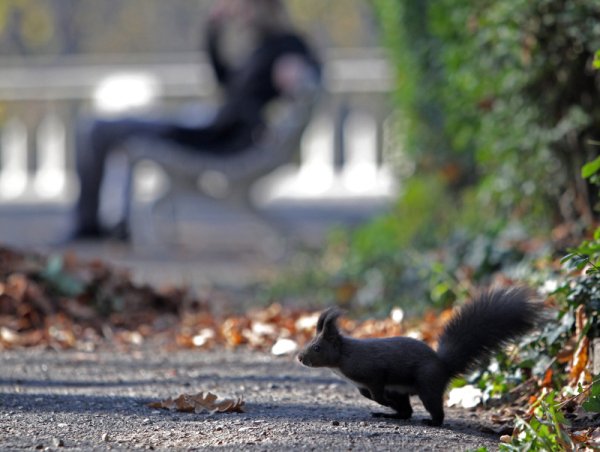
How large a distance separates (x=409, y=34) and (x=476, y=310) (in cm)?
652

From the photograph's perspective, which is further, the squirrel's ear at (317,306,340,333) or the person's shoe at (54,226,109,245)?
the person's shoe at (54,226,109,245)

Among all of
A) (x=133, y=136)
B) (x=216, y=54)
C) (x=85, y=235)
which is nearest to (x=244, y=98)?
(x=216, y=54)

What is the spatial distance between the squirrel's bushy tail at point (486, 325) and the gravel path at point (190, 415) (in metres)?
0.26

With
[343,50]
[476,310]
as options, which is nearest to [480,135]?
[476,310]

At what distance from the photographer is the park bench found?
12.2 meters

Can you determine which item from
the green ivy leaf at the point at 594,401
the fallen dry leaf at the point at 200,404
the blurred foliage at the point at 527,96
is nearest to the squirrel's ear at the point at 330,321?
the fallen dry leaf at the point at 200,404

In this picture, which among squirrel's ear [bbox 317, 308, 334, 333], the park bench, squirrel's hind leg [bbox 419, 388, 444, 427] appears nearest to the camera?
squirrel's hind leg [bbox 419, 388, 444, 427]

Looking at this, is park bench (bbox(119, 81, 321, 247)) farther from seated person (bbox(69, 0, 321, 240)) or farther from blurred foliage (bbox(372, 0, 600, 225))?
blurred foliage (bbox(372, 0, 600, 225))

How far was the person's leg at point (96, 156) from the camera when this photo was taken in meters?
12.5

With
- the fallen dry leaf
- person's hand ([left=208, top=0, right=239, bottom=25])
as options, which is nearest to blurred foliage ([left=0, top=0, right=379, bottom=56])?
person's hand ([left=208, top=0, right=239, bottom=25])

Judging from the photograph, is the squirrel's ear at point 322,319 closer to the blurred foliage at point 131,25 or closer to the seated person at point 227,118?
the seated person at point 227,118

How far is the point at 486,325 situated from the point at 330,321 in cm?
56

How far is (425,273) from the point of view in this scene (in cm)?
710

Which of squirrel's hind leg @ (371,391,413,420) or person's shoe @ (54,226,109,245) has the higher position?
squirrel's hind leg @ (371,391,413,420)
